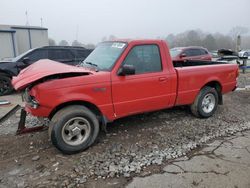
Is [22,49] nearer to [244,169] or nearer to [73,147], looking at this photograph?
[73,147]

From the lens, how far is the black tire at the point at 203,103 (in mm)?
5516

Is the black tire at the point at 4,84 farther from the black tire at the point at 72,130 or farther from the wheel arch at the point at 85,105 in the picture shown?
the black tire at the point at 72,130

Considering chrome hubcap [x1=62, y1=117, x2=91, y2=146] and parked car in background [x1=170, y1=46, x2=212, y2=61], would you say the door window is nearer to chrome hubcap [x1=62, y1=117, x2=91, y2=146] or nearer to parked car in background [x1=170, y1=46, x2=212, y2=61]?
chrome hubcap [x1=62, y1=117, x2=91, y2=146]

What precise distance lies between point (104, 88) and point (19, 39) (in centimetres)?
2172

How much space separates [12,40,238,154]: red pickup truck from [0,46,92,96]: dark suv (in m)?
4.63

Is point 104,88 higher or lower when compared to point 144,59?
lower

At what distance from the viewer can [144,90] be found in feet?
14.8

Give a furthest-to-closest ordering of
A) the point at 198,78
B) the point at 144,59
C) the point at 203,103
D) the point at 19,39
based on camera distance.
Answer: the point at 19,39 → the point at 203,103 → the point at 198,78 → the point at 144,59

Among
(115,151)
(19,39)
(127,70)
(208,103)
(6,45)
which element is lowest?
(115,151)

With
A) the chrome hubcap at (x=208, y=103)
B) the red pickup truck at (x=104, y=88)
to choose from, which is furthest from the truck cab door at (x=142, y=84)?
the chrome hubcap at (x=208, y=103)

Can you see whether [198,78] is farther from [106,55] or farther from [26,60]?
[26,60]

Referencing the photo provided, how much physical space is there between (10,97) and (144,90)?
586 cm

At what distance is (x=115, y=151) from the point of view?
4.02 metres

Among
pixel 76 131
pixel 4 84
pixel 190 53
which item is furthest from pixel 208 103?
pixel 190 53
